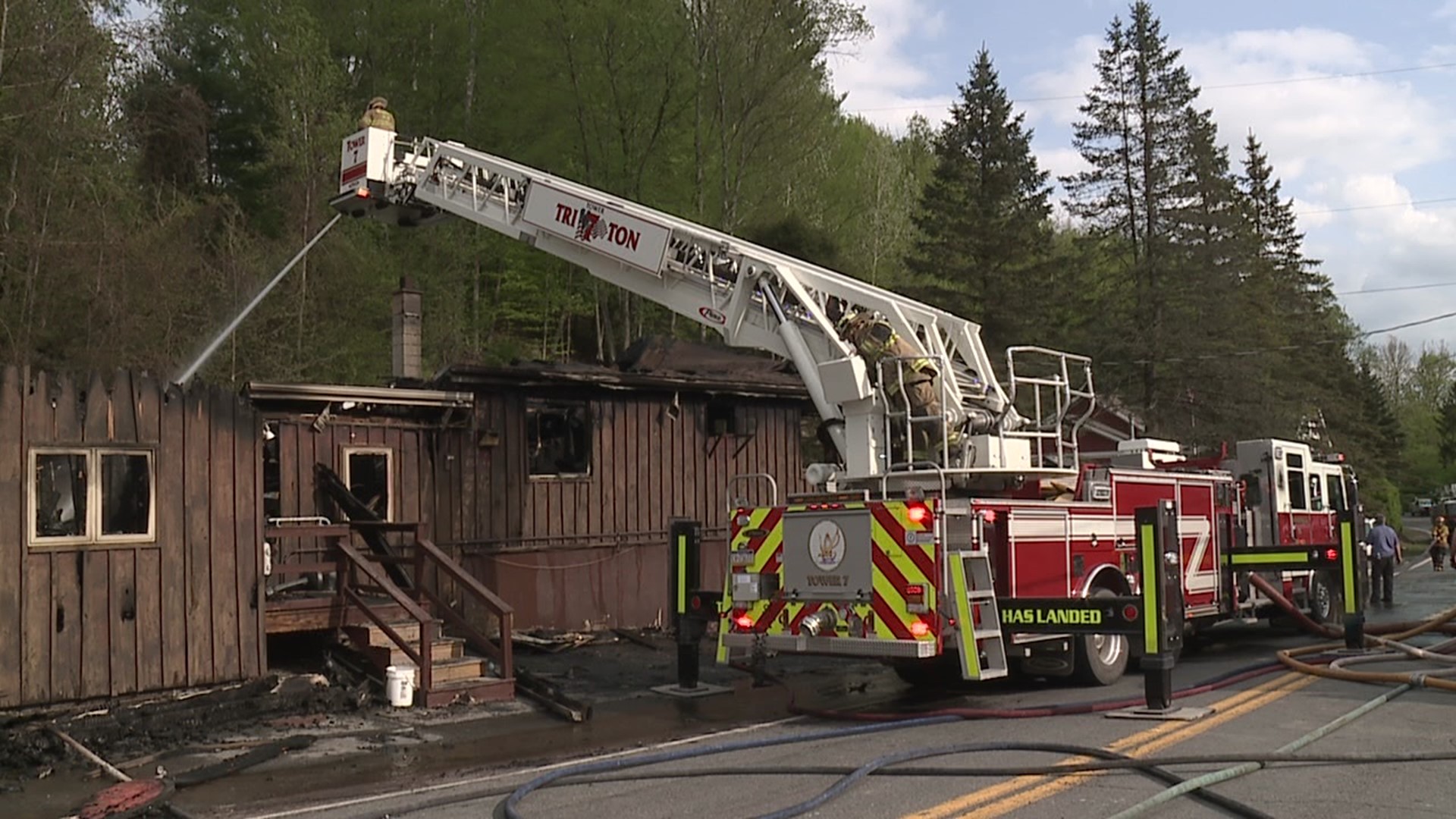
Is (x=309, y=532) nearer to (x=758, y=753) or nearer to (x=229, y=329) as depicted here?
(x=758, y=753)

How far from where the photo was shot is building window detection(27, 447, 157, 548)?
9789mm

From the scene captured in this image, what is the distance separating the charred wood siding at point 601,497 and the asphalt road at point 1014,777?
6.22m

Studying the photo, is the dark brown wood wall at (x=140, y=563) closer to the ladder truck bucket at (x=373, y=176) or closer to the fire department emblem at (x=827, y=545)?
the ladder truck bucket at (x=373, y=176)

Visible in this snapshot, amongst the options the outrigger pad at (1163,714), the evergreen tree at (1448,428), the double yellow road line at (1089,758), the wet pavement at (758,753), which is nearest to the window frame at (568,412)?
the wet pavement at (758,753)

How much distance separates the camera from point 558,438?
626 inches

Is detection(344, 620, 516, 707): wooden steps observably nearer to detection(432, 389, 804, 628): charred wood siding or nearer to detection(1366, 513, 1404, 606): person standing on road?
detection(432, 389, 804, 628): charred wood siding

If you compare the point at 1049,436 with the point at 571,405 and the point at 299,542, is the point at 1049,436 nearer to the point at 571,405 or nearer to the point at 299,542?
the point at 571,405

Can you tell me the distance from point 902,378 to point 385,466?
6.79 meters

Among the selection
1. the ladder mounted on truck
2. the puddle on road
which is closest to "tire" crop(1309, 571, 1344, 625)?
the ladder mounted on truck

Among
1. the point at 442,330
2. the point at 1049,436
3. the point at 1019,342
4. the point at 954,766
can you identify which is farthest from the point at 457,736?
the point at 1019,342

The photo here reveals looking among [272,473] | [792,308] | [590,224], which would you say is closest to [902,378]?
[792,308]

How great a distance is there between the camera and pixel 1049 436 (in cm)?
1131

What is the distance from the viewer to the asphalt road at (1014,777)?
648 cm

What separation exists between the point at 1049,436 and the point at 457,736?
5.83 metres
